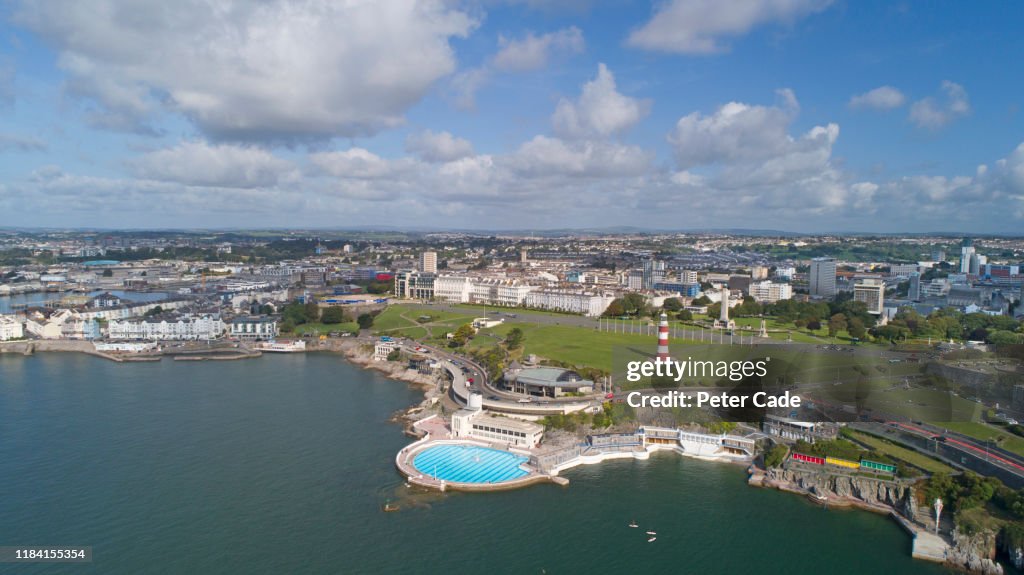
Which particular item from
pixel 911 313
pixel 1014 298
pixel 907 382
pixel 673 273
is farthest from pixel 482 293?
pixel 1014 298

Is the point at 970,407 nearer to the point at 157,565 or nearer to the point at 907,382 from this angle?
the point at 907,382

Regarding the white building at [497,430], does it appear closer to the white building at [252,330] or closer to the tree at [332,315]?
the white building at [252,330]

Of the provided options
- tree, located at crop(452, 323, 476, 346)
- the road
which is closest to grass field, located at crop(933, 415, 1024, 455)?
the road

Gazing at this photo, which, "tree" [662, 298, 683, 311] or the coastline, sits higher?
"tree" [662, 298, 683, 311]

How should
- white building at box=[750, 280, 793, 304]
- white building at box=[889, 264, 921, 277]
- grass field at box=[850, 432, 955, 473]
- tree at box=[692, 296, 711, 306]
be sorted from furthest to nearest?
white building at box=[889, 264, 921, 277] < white building at box=[750, 280, 793, 304] < tree at box=[692, 296, 711, 306] < grass field at box=[850, 432, 955, 473]

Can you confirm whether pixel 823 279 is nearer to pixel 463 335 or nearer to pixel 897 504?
pixel 463 335

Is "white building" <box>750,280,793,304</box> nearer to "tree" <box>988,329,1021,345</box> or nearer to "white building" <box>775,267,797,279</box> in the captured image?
"white building" <box>775,267,797,279</box>

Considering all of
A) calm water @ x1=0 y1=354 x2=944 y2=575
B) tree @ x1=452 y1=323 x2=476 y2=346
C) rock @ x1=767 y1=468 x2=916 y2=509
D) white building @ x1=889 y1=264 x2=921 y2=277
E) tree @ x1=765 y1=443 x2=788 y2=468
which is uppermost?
white building @ x1=889 y1=264 x2=921 y2=277
